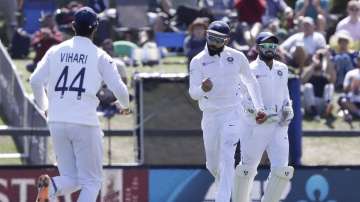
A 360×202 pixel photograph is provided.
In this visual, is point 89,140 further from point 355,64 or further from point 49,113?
point 355,64

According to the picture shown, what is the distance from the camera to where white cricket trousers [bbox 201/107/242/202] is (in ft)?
46.1

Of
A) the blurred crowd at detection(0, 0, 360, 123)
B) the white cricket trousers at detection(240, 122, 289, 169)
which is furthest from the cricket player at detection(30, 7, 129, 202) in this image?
the blurred crowd at detection(0, 0, 360, 123)

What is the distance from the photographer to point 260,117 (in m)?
14.1

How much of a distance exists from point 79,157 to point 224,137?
2.14 meters

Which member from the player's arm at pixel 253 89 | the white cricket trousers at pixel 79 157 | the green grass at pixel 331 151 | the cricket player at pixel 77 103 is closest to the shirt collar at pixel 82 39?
the cricket player at pixel 77 103

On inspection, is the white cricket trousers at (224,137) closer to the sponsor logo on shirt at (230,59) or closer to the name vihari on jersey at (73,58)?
the sponsor logo on shirt at (230,59)

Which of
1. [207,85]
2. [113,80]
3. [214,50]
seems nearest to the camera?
[113,80]

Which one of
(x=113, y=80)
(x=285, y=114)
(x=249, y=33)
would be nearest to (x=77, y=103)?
(x=113, y=80)

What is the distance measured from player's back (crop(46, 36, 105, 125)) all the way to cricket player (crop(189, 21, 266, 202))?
1.82 metres

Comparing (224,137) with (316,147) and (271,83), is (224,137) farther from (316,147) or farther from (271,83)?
(316,147)

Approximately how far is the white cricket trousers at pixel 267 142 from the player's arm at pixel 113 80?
2.26 m

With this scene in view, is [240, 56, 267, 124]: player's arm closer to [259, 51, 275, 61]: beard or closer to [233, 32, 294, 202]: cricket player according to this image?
[233, 32, 294, 202]: cricket player

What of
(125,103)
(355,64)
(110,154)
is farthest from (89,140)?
(355,64)

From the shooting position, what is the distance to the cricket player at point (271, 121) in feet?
46.8
